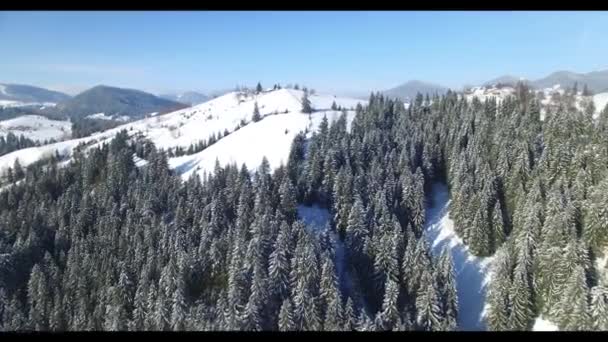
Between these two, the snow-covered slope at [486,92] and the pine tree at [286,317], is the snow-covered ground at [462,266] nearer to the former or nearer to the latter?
the pine tree at [286,317]

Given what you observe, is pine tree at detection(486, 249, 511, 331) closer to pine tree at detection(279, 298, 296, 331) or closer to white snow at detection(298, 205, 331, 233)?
pine tree at detection(279, 298, 296, 331)

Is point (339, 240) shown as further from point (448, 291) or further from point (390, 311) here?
point (390, 311)

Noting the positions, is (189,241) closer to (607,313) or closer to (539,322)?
(539,322)

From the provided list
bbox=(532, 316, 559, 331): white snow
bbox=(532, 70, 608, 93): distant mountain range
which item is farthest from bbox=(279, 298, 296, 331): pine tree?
bbox=(532, 70, 608, 93): distant mountain range

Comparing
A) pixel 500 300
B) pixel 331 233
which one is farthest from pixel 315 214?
pixel 500 300

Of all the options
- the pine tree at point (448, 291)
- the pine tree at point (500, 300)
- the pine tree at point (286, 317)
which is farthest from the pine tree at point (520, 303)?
the pine tree at point (286, 317)

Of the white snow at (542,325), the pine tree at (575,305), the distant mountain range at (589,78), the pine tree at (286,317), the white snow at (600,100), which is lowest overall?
the white snow at (542,325)
